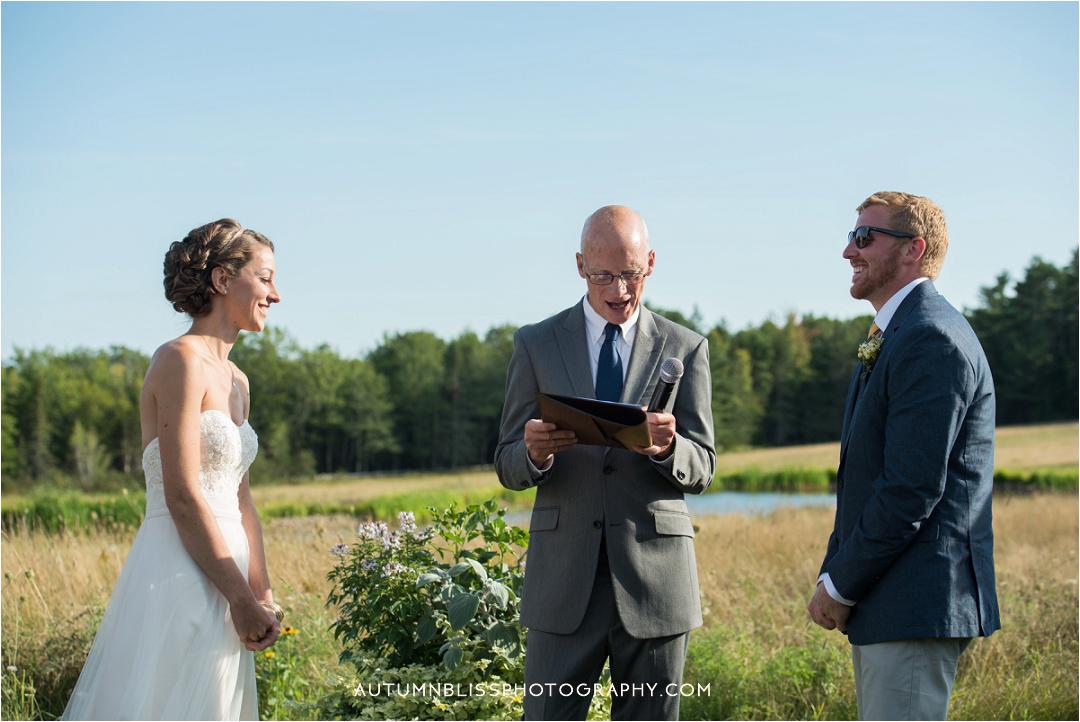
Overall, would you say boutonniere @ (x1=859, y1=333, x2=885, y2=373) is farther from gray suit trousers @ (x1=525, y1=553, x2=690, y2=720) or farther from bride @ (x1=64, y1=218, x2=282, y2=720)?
bride @ (x1=64, y1=218, x2=282, y2=720)

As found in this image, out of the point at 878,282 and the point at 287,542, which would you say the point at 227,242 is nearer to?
the point at 878,282

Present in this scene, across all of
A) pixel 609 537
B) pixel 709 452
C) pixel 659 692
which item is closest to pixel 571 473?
pixel 609 537

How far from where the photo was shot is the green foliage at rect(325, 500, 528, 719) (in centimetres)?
468

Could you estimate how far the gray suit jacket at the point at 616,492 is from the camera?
3584 mm

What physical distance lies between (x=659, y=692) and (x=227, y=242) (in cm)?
239

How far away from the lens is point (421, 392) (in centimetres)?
8256

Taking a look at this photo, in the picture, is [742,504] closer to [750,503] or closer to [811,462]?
[750,503]

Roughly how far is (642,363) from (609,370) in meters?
0.14

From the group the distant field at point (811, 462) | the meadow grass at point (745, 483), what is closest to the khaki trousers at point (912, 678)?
the meadow grass at point (745, 483)

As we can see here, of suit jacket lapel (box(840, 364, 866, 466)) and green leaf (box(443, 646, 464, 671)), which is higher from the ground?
suit jacket lapel (box(840, 364, 866, 466))

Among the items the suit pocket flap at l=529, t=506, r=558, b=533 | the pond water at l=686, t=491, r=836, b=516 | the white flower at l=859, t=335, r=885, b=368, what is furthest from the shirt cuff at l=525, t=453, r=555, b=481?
the pond water at l=686, t=491, r=836, b=516

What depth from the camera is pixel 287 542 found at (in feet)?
30.8

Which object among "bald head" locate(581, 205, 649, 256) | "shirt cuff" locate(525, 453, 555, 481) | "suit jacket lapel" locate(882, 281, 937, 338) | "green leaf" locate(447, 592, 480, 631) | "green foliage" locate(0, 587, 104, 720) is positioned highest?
"bald head" locate(581, 205, 649, 256)

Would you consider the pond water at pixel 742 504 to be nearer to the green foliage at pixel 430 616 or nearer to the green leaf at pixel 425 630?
the green foliage at pixel 430 616
